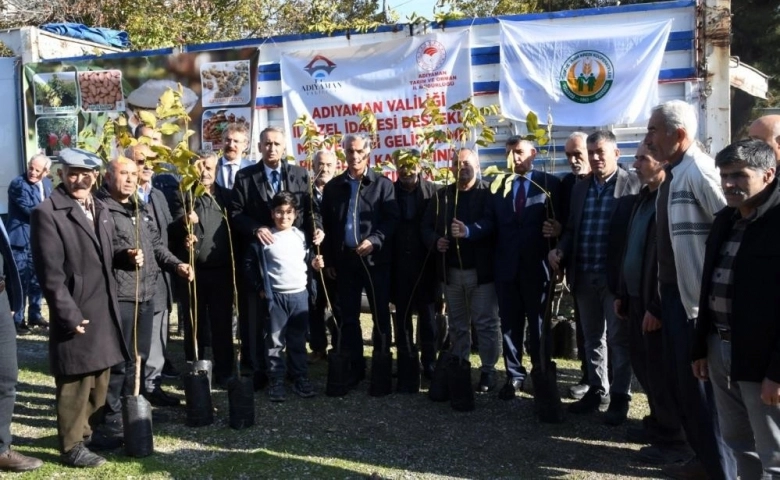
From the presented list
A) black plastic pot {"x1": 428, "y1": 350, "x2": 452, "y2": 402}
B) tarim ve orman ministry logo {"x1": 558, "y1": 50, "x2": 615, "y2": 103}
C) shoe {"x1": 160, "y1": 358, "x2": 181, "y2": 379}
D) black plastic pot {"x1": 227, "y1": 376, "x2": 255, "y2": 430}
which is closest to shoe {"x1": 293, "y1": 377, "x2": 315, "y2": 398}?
black plastic pot {"x1": 227, "y1": 376, "x2": 255, "y2": 430}

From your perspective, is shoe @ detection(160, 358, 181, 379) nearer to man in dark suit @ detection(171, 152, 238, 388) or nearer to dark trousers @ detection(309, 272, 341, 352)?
man in dark suit @ detection(171, 152, 238, 388)

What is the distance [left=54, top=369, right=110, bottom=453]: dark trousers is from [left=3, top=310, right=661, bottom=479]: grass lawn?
0.19m

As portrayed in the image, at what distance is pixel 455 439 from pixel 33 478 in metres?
2.55

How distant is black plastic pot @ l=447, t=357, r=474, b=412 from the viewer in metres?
5.86

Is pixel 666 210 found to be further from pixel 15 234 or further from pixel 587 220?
pixel 15 234

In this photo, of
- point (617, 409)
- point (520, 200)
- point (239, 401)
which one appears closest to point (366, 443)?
point (239, 401)

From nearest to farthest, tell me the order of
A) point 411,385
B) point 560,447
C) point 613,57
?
point 560,447
point 411,385
point 613,57

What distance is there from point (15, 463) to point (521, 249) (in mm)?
3615

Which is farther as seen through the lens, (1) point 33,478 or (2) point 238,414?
(2) point 238,414

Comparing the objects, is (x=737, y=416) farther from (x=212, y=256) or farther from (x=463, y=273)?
(x=212, y=256)

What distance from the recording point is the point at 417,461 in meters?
4.95

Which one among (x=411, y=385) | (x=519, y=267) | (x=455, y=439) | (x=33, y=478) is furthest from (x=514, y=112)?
(x=33, y=478)

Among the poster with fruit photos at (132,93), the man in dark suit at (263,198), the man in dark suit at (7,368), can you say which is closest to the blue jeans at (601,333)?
the man in dark suit at (263,198)

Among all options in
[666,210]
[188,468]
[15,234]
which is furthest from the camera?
[15,234]
